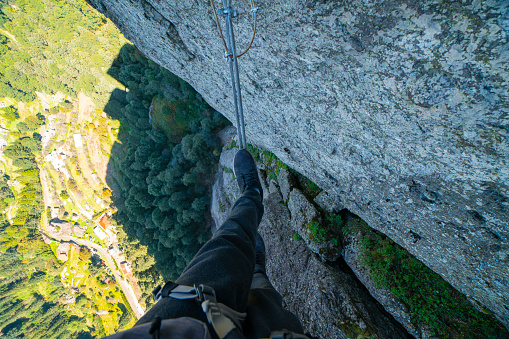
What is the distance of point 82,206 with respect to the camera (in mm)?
29656

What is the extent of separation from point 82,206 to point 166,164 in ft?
73.5

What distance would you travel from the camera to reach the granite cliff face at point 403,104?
6.03 ft

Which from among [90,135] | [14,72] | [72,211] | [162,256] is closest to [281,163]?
[162,256]

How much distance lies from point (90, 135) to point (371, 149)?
32542 mm

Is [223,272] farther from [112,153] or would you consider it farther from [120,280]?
[120,280]

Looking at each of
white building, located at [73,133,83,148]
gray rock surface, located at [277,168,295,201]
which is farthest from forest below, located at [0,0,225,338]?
gray rock surface, located at [277,168,295,201]

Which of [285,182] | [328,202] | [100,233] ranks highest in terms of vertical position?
[328,202]

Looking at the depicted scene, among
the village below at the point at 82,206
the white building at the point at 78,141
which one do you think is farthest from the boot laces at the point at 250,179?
the white building at the point at 78,141

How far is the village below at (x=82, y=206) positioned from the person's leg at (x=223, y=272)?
2751cm

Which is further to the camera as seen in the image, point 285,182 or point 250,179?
point 285,182

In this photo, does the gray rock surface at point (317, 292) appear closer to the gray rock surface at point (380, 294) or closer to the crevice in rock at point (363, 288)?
the crevice in rock at point (363, 288)

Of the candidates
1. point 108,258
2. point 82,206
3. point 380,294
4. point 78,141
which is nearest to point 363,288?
point 380,294

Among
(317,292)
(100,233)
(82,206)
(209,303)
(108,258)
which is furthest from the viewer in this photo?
(82,206)

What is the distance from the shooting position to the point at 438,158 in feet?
8.34
